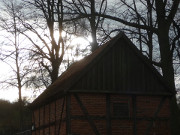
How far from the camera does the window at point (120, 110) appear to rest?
67.1 feet

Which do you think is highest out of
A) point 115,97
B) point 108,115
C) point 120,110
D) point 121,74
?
point 121,74

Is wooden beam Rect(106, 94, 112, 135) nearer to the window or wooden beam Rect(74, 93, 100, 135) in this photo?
the window

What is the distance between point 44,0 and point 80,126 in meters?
16.6

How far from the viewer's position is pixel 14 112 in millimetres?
55188

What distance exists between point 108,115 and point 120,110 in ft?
2.68

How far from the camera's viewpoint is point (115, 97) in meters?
20.6

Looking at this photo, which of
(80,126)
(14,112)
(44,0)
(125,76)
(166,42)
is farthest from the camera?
(14,112)

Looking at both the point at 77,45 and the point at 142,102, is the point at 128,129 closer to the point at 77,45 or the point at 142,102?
the point at 142,102

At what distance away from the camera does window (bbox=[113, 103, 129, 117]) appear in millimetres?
20438

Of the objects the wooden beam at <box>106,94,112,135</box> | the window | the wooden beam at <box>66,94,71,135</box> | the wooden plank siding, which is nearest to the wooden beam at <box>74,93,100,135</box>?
the wooden beam at <box>66,94,71,135</box>

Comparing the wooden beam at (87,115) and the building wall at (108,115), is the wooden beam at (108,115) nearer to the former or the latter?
the building wall at (108,115)

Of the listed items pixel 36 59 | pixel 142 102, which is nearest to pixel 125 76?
pixel 142 102

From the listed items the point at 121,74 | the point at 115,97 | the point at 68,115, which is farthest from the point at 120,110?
the point at 68,115

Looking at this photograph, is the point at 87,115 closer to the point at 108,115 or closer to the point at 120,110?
the point at 108,115
